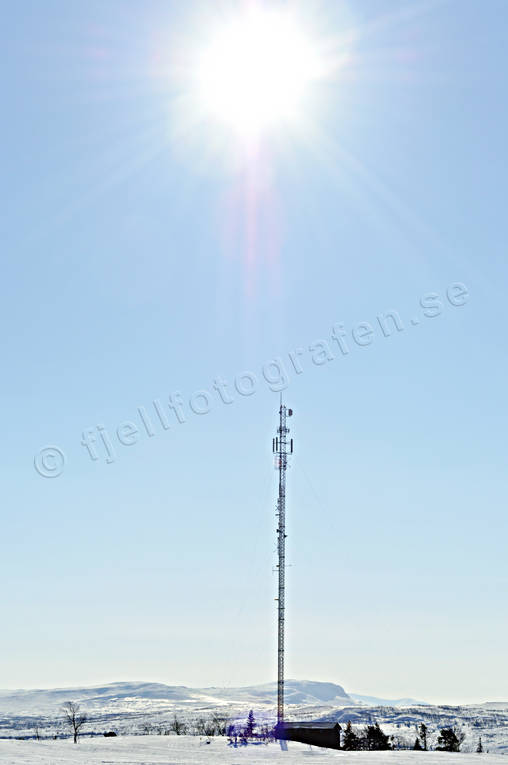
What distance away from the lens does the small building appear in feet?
232

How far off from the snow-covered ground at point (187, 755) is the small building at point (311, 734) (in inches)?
380

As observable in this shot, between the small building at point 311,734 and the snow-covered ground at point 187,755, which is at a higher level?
the small building at point 311,734

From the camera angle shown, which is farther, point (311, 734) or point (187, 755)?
point (311, 734)

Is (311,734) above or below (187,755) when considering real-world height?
above

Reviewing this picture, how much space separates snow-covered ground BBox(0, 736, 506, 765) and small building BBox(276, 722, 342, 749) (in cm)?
965

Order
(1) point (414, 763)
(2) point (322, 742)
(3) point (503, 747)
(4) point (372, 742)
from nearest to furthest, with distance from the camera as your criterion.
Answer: (1) point (414, 763) < (2) point (322, 742) < (4) point (372, 742) < (3) point (503, 747)

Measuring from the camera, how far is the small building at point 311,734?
70.6 m

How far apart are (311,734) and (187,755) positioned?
23.2 meters

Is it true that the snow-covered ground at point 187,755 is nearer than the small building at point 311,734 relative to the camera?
Yes

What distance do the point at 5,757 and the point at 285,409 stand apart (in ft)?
129

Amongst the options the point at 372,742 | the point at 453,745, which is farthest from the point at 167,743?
the point at 453,745

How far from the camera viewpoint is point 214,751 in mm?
54500

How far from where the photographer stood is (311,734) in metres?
71.2

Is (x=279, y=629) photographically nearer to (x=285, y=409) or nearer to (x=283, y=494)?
(x=283, y=494)
